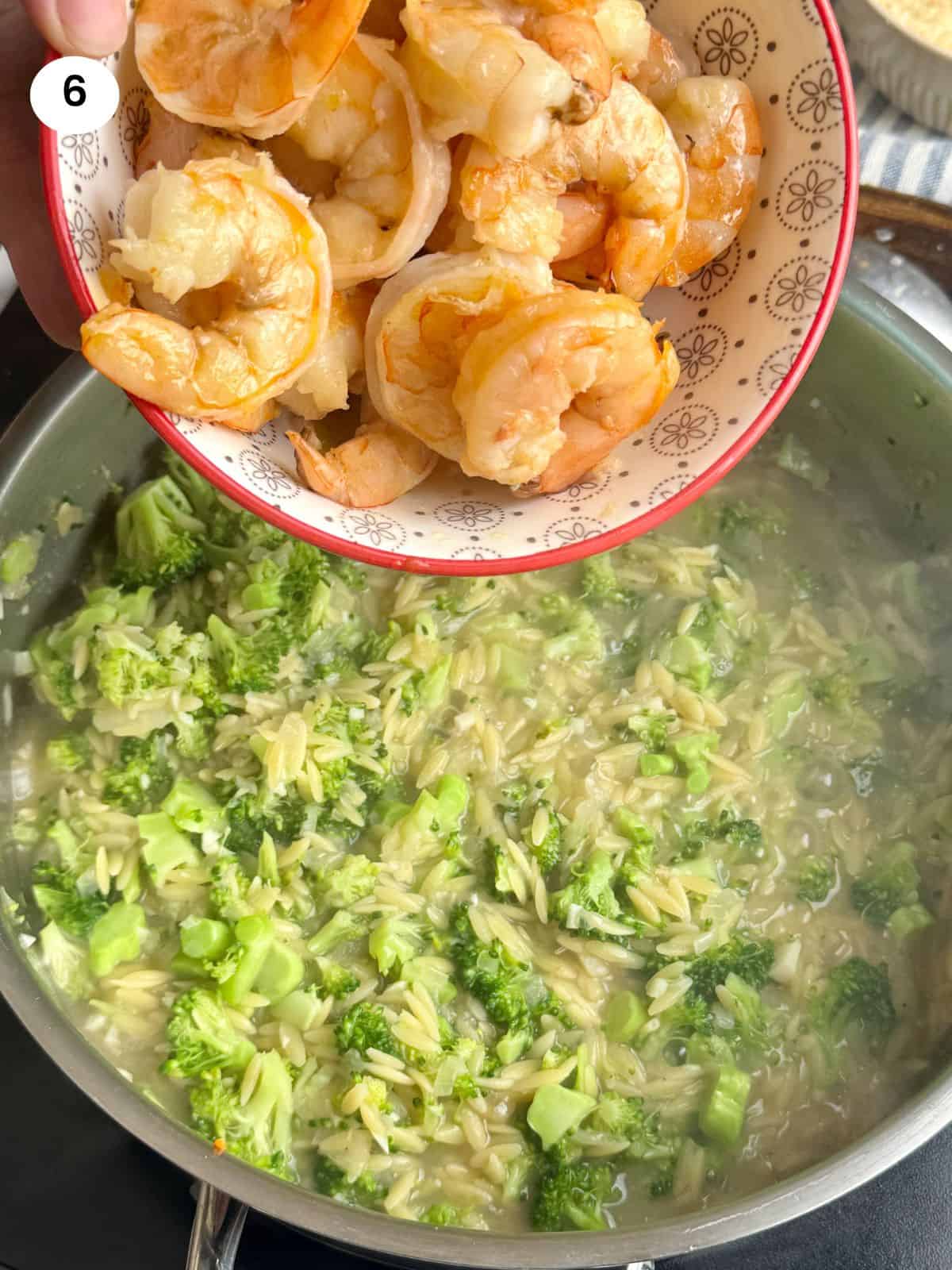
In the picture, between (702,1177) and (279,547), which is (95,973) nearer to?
(279,547)

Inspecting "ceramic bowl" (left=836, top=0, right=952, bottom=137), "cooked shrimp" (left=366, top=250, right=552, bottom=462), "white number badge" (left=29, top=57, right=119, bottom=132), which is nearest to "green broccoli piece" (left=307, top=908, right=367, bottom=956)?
"cooked shrimp" (left=366, top=250, right=552, bottom=462)

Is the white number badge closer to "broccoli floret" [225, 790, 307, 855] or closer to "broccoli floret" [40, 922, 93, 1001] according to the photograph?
"broccoli floret" [225, 790, 307, 855]

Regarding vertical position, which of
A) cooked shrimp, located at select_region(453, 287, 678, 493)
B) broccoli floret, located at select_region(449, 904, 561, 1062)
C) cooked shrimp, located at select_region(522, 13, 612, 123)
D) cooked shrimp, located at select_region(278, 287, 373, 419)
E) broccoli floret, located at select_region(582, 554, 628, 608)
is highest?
cooked shrimp, located at select_region(522, 13, 612, 123)

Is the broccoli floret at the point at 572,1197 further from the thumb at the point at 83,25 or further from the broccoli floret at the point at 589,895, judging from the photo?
the thumb at the point at 83,25

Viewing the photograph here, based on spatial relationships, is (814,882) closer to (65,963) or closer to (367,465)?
(367,465)

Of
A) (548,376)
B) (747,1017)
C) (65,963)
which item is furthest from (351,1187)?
(548,376)

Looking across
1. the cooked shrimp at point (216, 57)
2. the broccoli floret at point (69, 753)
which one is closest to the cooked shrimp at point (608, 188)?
the cooked shrimp at point (216, 57)
